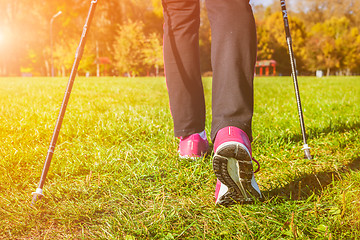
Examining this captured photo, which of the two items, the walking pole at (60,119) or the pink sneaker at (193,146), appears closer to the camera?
the walking pole at (60,119)

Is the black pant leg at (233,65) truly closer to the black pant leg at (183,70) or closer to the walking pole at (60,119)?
the black pant leg at (183,70)

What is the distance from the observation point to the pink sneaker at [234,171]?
5.06 ft

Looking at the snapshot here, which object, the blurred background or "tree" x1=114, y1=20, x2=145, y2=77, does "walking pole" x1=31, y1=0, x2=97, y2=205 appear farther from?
"tree" x1=114, y1=20, x2=145, y2=77

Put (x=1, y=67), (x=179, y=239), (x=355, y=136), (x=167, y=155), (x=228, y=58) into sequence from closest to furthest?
(x=179, y=239)
(x=228, y=58)
(x=167, y=155)
(x=355, y=136)
(x=1, y=67)

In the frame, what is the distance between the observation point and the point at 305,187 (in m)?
2.00

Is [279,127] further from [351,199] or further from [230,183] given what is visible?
[230,183]

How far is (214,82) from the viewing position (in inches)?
76.0

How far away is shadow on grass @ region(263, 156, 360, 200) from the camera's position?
1.84 metres

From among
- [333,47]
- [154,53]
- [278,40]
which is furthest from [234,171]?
[333,47]

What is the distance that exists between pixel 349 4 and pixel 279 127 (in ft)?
306

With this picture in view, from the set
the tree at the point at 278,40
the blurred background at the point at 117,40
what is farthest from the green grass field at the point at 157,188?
the tree at the point at 278,40

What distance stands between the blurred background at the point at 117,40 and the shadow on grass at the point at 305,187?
38.9m

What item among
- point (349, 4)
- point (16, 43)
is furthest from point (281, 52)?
point (16, 43)

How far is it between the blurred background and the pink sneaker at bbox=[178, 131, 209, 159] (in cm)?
3808
